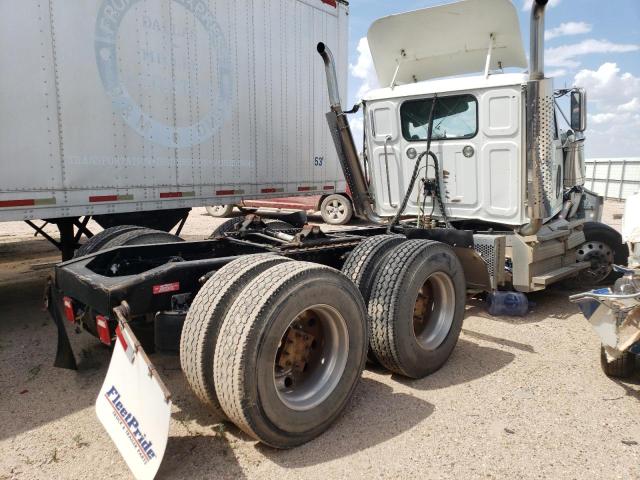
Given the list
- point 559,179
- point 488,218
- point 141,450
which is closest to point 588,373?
point 488,218

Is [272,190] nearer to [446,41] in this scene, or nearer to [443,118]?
[443,118]

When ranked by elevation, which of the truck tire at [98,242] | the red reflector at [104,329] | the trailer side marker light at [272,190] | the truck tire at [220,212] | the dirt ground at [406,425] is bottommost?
the dirt ground at [406,425]

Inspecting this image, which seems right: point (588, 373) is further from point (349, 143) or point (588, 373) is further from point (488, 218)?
point (349, 143)

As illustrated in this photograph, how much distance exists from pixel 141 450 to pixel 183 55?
4519 mm

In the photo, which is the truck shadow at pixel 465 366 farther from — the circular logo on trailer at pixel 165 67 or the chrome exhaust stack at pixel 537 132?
the circular logo on trailer at pixel 165 67

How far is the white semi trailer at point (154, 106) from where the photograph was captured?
4504 millimetres

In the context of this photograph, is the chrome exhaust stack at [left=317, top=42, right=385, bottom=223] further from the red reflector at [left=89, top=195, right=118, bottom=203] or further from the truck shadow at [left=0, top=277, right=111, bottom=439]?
the truck shadow at [left=0, top=277, right=111, bottom=439]

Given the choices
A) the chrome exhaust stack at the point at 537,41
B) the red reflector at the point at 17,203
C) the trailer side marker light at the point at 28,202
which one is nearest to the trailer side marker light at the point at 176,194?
the trailer side marker light at the point at 28,202

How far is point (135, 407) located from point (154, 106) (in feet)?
12.5

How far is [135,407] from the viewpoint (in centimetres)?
248

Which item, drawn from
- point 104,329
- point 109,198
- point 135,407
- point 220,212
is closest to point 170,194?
point 109,198

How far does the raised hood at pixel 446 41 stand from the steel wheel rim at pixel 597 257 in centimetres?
259

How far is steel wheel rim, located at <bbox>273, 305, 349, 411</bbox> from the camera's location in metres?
2.90

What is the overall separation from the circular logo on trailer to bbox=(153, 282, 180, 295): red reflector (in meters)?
2.90
